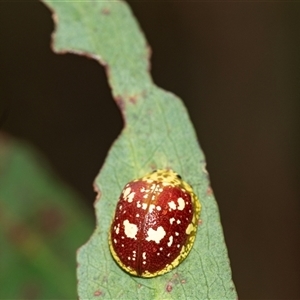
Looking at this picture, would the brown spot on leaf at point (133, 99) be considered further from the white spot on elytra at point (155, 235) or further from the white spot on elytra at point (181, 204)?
the white spot on elytra at point (155, 235)

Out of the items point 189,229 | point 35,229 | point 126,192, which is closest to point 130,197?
point 126,192

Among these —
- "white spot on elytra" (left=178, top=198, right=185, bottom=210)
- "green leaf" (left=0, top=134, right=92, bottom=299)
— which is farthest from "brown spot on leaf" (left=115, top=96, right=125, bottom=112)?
"green leaf" (left=0, top=134, right=92, bottom=299)

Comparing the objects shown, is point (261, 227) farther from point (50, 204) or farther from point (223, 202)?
point (50, 204)

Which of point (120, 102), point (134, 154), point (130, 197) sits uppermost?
point (120, 102)

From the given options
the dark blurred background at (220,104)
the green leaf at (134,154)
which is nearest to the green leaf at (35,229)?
the green leaf at (134,154)

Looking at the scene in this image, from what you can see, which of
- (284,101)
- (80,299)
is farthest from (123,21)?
(284,101)

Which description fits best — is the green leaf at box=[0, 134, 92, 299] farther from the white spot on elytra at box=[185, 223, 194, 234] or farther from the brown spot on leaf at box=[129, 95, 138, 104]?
the white spot on elytra at box=[185, 223, 194, 234]

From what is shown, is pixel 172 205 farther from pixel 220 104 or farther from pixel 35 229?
pixel 220 104
